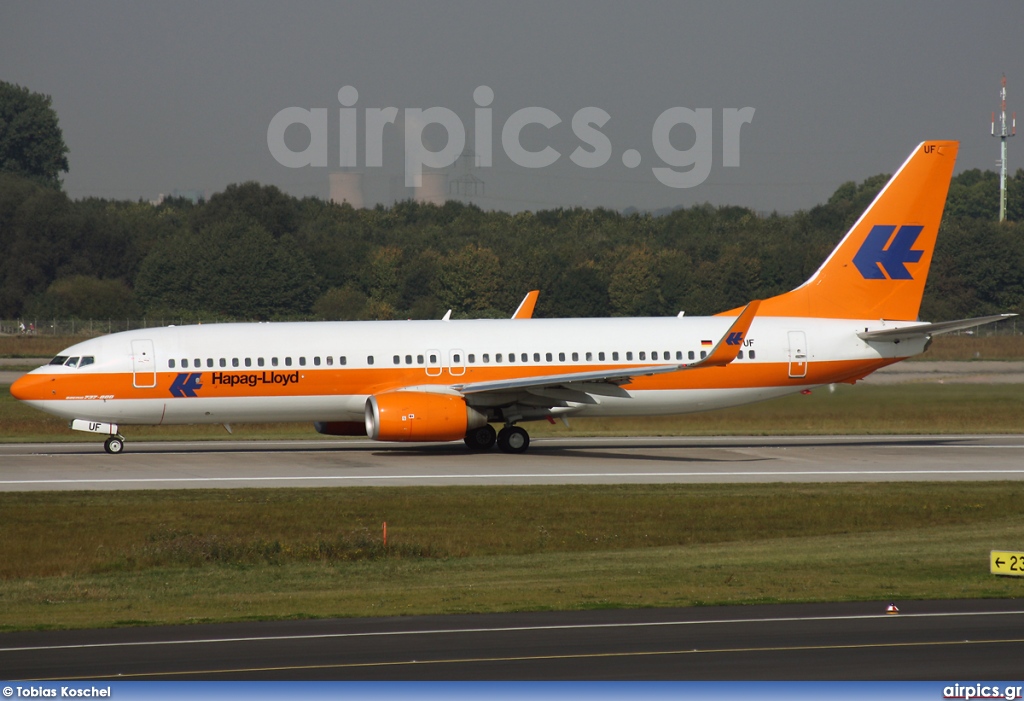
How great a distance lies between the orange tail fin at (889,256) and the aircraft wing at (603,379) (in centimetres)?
449

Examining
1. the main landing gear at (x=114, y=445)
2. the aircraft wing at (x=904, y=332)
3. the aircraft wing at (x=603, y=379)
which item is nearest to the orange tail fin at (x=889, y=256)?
the aircraft wing at (x=904, y=332)

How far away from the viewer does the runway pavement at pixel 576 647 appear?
12180 millimetres

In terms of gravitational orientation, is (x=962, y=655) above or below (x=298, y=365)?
below

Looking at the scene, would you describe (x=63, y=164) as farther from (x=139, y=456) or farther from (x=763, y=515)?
(x=763, y=515)

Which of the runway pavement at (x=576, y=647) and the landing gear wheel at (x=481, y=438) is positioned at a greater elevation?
the landing gear wheel at (x=481, y=438)

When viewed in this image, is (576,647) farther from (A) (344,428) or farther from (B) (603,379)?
(A) (344,428)

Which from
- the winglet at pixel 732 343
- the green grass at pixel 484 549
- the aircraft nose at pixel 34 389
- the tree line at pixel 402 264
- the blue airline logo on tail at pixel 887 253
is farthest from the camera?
the tree line at pixel 402 264

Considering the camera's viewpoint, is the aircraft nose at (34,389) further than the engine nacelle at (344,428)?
No

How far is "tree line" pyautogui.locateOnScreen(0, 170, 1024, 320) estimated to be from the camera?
97188 mm

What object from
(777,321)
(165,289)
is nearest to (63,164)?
(165,289)

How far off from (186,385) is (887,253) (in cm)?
2109

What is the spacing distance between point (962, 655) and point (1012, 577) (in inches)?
220

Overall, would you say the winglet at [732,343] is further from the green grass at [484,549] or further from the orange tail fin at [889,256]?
the green grass at [484,549]

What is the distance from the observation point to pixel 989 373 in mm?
57531
